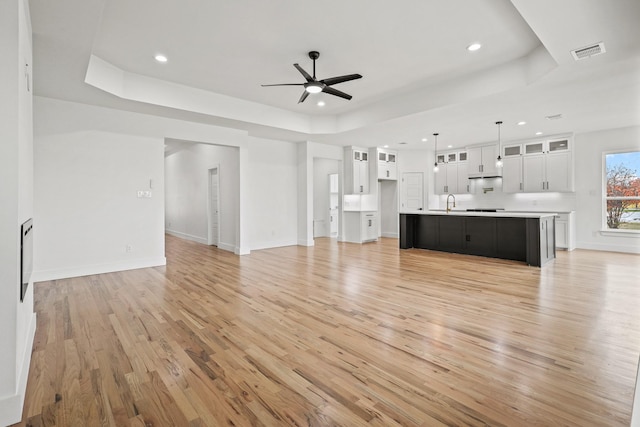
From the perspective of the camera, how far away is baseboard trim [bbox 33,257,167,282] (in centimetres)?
483

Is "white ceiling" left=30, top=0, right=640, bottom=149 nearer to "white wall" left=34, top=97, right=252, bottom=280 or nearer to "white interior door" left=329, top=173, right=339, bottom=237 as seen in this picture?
"white wall" left=34, top=97, right=252, bottom=280

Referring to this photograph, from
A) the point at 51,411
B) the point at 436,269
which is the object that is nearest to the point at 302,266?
the point at 436,269

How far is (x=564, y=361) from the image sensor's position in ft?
7.56

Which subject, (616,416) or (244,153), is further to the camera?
(244,153)

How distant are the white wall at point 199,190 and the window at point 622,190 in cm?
853

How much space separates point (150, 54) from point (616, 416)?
18.6 feet

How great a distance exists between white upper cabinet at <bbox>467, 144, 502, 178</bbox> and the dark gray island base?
106 inches

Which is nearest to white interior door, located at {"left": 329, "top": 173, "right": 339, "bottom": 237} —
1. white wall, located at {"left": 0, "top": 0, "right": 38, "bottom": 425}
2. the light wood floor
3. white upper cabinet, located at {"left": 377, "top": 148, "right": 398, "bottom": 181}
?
white upper cabinet, located at {"left": 377, "top": 148, "right": 398, "bottom": 181}

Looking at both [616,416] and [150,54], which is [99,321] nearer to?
[150,54]

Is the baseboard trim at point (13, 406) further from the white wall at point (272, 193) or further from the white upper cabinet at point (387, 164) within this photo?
the white upper cabinet at point (387, 164)

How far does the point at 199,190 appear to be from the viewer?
9.14 meters

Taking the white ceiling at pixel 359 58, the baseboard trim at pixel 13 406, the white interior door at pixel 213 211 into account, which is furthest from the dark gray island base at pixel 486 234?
the baseboard trim at pixel 13 406

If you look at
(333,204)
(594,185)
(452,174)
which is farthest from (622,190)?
(333,204)

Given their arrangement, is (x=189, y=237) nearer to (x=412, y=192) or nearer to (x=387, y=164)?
(x=387, y=164)
